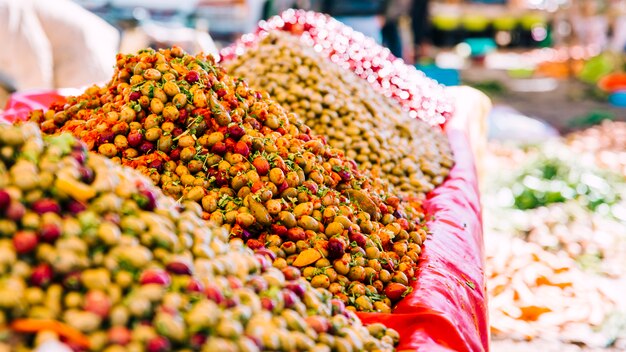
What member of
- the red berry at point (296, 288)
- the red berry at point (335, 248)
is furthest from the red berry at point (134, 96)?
the red berry at point (296, 288)

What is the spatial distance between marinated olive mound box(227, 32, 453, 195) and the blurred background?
80cm


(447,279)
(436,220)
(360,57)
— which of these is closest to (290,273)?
(447,279)

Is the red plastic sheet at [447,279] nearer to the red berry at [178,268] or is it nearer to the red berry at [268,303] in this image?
the red berry at [268,303]

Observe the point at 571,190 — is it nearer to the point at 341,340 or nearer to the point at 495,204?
the point at 495,204

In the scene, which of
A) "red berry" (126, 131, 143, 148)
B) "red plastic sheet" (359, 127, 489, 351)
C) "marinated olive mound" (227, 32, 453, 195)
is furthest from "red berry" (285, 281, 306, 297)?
"marinated olive mound" (227, 32, 453, 195)

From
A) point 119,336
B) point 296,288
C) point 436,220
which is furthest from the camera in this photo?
point 436,220

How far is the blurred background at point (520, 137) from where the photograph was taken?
115 inches

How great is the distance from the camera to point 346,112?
2699mm

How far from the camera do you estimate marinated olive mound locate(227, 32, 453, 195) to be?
8.45 ft

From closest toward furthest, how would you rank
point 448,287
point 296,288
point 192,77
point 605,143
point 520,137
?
point 296,288 < point 448,287 < point 192,77 < point 605,143 < point 520,137

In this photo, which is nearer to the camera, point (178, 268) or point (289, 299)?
point (178, 268)

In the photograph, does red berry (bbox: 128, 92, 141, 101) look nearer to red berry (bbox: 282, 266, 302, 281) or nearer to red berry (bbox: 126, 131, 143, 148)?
red berry (bbox: 126, 131, 143, 148)

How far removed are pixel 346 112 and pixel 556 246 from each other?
174cm

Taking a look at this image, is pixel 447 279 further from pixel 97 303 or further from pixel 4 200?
pixel 4 200
